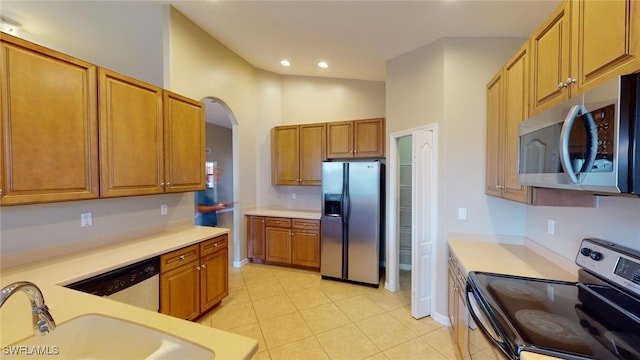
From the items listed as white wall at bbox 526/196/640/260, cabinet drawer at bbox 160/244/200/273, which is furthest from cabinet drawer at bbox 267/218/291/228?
white wall at bbox 526/196/640/260

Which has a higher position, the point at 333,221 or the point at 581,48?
the point at 581,48

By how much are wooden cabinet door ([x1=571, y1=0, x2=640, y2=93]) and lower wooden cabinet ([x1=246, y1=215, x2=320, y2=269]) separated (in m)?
3.25

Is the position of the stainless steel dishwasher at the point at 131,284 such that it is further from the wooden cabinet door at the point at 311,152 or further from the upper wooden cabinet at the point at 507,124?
the upper wooden cabinet at the point at 507,124

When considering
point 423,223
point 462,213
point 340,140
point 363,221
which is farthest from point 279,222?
point 462,213

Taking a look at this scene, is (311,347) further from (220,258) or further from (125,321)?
(125,321)

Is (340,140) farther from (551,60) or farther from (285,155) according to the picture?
(551,60)

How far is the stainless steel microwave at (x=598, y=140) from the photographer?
0.88 metres

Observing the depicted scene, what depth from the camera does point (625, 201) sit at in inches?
52.9

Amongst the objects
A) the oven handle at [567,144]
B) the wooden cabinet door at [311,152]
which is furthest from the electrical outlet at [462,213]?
the wooden cabinet door at [311,152]

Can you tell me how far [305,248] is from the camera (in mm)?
4023

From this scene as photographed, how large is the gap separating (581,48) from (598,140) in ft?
1.72

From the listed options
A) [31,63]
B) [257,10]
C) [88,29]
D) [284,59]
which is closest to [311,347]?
[31,63]

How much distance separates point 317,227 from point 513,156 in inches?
107

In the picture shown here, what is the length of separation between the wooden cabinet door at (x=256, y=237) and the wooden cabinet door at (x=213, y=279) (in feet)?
4.30
